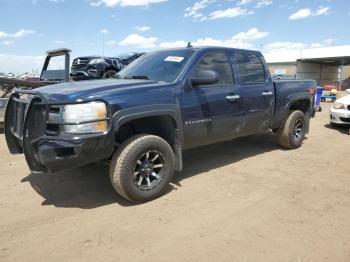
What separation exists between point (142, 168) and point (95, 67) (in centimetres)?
918

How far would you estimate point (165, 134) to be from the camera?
14.5 ft

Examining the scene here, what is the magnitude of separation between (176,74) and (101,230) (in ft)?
7.10

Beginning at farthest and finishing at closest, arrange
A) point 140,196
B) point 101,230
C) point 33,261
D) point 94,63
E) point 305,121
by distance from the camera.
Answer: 1. point 94,63
2. point 305,121
3. point 140,196
4. point 101,230
5. point 33,261

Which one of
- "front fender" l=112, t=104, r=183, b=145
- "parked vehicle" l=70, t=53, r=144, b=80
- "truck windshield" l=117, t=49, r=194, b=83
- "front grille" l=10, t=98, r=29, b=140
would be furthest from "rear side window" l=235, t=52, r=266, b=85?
"parked vehicle" l=70, t=53, r=144, b=80

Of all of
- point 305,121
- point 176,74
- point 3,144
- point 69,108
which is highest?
point 176,74

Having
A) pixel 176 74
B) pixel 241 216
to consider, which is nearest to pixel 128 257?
pixel 241 216

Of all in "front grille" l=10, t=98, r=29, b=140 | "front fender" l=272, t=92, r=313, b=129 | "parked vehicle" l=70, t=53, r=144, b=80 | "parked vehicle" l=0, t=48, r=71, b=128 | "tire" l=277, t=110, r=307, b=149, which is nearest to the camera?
"front grille" l=10, t=98, r=29, b=140

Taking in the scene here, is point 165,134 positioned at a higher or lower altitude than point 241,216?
higher

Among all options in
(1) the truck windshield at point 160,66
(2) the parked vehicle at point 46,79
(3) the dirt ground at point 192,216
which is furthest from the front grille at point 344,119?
(2) the parked vehicle at point 46,79

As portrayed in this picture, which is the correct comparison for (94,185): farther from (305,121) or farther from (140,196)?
(305,121)

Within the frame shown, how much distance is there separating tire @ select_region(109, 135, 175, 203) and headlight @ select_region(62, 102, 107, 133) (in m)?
0.44

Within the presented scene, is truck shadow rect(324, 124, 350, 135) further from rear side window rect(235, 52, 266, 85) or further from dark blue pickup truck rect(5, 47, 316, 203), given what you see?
rear side window rect(235, 52, 266, 85)

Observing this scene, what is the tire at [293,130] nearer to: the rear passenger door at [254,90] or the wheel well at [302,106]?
the wheel well at [302,106]

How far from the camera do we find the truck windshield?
4574 millimetres
